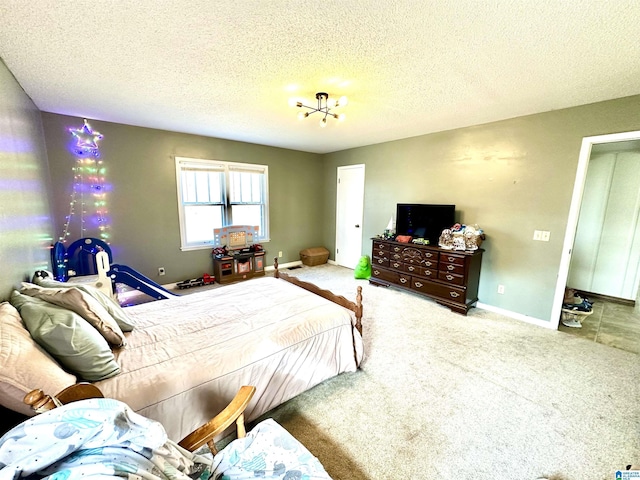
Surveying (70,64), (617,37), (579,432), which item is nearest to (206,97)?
(70,64)

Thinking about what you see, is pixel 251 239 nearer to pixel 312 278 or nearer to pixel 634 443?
pixel 312 278

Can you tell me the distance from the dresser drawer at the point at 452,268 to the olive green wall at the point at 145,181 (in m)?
3.41

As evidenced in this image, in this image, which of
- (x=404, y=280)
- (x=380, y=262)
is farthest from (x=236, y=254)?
(x=404, y=280)

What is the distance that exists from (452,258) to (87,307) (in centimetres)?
364

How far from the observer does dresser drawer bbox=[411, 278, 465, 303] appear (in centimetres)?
342

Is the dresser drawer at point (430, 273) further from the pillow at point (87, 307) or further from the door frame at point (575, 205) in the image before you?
the pillow at point (87, 307)

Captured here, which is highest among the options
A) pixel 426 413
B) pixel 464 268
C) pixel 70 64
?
pixel 70 64

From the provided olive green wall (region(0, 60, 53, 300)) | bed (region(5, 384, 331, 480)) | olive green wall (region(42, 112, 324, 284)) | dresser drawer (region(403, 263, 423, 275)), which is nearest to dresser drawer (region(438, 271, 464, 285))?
dresser drawer (region(403, 263, 423, 275))

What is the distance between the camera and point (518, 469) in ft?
4.73

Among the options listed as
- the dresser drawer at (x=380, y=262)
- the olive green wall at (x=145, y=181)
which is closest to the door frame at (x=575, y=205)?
the dresser drawer at (x=380, y=262)

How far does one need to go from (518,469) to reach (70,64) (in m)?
4.06

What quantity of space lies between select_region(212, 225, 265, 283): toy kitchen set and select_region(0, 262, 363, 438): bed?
6.65 ft

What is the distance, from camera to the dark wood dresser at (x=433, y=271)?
338cm

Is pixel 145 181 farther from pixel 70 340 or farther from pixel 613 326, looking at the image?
pixel 613 326
